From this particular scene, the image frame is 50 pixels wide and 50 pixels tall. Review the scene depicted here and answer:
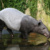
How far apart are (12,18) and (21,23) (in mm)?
525

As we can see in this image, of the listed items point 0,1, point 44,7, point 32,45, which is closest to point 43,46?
point 32,45

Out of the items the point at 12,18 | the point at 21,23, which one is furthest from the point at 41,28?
the point at 12,18

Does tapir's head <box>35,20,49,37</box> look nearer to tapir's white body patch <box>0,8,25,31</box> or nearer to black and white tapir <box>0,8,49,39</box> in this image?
black and white tapir <box>0,8,49,39</box>

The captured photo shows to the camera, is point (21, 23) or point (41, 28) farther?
point (41, 28)

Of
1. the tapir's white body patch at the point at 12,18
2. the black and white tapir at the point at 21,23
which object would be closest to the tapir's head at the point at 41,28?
the black and white tapir at the point at 21,23

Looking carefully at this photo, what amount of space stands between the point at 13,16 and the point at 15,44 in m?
2.04

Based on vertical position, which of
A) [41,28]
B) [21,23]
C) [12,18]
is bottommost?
[41,28]

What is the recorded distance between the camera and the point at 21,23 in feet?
33.6

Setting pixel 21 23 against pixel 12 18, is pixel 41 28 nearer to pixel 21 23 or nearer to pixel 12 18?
pixel 21 23

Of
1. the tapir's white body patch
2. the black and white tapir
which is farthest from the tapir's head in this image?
the tapir's white body patch

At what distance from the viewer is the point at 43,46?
8.41 metres

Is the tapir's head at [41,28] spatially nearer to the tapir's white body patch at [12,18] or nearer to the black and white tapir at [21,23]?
the black and white tapir at [21,23]

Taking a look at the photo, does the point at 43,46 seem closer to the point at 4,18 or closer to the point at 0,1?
the point at 4,18

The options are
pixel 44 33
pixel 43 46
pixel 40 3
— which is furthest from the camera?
pixel 40 3
